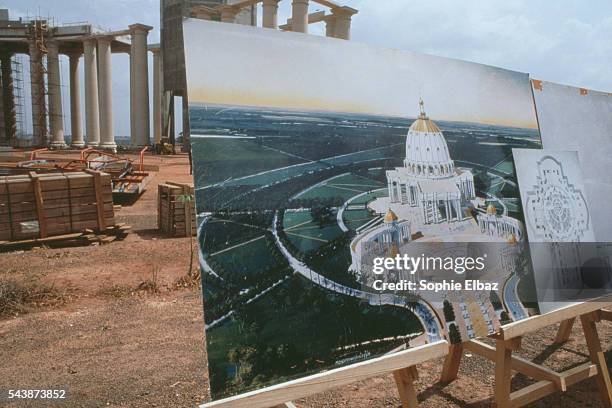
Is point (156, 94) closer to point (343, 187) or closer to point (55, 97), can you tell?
point (55, 97)

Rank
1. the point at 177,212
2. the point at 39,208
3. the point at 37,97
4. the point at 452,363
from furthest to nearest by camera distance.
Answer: the point at 37,97, the point at 177,212, the point at 39,208, the point at 452,363

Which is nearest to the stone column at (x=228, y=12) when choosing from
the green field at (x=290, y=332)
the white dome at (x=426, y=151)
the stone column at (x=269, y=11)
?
the stone column at (x=269, y=11)

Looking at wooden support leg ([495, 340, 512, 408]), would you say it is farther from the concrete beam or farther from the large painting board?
the concrete beam

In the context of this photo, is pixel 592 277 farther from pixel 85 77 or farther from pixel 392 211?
pixel 85 77

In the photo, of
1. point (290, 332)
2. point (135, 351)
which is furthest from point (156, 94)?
point (290, 332)

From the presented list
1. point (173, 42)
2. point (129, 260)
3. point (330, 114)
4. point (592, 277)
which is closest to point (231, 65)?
point (330, 114)

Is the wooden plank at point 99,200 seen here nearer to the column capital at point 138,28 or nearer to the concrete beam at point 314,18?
the concrete beam at point 314,18
